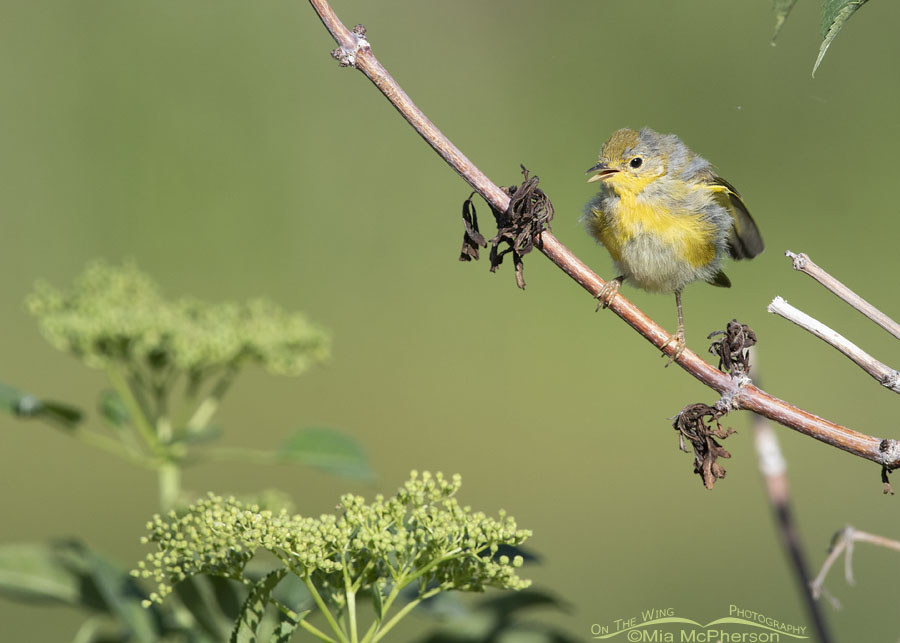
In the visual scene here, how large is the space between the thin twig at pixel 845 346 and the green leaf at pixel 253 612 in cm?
58

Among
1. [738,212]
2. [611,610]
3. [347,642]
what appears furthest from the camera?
[611,610]

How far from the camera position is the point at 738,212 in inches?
77.7

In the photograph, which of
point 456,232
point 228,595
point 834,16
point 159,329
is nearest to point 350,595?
point 228,595

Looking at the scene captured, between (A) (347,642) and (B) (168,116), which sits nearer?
(A) (347,642)

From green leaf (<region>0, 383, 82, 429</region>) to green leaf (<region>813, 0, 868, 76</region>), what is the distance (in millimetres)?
1110

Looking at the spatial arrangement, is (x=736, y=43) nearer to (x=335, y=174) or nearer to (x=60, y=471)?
(x=335, y=174)

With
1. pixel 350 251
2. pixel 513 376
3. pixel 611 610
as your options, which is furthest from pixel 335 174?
pixel 611 610

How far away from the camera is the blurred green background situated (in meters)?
5.21

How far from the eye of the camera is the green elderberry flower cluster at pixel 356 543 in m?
0.88

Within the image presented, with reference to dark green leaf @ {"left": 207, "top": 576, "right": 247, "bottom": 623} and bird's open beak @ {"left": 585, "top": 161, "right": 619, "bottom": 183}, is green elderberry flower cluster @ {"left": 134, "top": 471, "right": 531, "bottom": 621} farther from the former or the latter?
bird's open beak @ {"left": 585, "top": 161, "right": 619, "bottom": 183}

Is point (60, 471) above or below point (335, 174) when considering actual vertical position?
below

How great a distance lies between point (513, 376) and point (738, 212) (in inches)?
172

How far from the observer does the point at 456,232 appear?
6.70 meters

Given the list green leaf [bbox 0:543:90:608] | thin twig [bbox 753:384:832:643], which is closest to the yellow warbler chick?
thin twig [bbox 753:384:832:643]
